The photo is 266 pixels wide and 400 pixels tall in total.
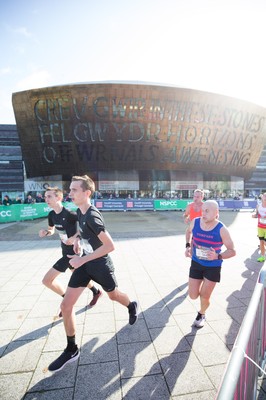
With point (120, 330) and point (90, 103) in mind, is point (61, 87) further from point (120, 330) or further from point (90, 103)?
point (120, 330)

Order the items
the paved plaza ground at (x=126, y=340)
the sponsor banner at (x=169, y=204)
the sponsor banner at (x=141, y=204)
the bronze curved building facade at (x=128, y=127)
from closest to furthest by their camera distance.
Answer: the paved plaza ground at (x=126, y=340) → the sponsor banner at (x=169, y=204) → the sponsor banner at (x=141, y=204) → the bronze curved building facade at (x=128, y=127)

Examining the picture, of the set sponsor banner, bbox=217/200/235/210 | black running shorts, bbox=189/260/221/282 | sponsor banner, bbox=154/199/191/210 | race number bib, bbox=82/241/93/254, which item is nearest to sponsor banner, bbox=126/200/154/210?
sponsor banner, bbox=154/199/191/210

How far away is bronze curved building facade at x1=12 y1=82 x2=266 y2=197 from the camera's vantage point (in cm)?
3572

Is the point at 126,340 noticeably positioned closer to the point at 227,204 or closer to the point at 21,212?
the point at 21,212

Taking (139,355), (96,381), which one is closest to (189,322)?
(139,355)

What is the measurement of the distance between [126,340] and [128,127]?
37.4 meters

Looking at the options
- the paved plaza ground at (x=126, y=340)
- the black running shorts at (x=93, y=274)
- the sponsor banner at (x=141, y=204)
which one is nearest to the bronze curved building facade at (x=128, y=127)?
the sponsor banner at (x=141, y=204)

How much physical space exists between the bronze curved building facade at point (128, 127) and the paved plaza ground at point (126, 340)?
34655 mm

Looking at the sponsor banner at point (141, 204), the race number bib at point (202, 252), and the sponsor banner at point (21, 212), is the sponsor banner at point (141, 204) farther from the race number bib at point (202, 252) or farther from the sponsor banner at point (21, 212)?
the race number bib at point (202, 252)

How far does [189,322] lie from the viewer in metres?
3.56

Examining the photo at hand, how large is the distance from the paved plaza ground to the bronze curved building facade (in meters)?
34.7

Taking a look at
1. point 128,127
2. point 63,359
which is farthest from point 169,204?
point 63,359

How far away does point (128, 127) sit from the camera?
3766 centimetres

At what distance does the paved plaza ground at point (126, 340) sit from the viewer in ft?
7.68
